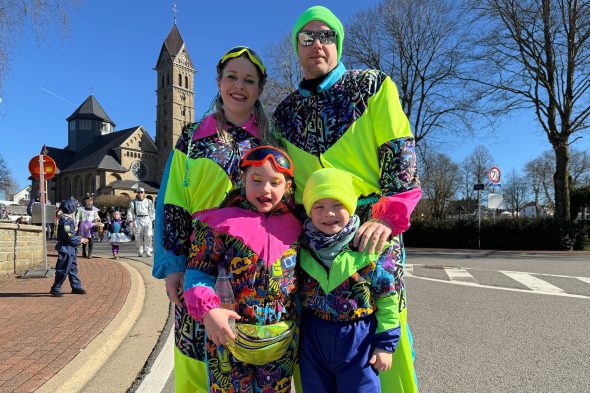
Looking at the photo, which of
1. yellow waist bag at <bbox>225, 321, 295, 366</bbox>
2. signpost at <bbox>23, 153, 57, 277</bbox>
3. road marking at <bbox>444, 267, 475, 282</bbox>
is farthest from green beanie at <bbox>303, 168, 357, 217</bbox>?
signpost at <bbox>23, 153, 57, 277</bbox>

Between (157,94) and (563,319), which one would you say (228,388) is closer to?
(563,319)

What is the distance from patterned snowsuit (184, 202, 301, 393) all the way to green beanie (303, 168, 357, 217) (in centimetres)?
21

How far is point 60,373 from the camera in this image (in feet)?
11.8

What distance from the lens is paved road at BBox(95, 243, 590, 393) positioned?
3537 mm

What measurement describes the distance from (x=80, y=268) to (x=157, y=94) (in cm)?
7832

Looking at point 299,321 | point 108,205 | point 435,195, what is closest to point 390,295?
point 299,321

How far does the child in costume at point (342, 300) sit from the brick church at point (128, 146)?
74.0 meters

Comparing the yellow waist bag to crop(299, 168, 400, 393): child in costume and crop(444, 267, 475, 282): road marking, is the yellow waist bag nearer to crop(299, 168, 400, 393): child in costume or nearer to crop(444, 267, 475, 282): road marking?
crop(299, 168, 400, 393): child in costume

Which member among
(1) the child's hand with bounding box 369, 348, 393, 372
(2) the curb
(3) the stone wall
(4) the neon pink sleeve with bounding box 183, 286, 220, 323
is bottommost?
(2) the curb

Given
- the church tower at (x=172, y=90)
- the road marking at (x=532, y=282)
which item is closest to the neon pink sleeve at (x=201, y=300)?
the road marking at (x=532, y=282)

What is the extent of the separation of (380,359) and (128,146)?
80.3 meters

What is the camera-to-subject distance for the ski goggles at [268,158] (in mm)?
1813

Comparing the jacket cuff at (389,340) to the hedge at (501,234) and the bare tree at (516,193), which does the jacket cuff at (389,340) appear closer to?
the hedge at (501,234)

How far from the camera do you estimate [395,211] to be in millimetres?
1791
